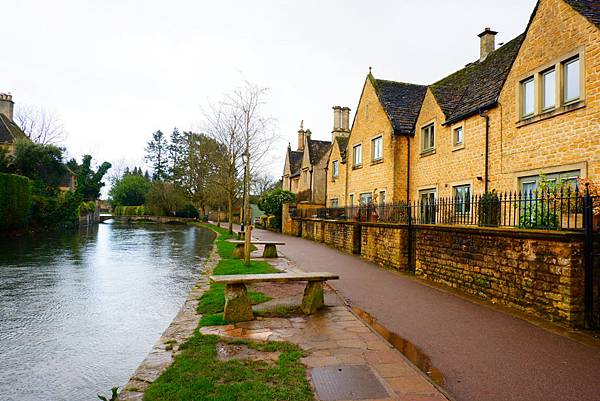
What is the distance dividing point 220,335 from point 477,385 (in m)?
3.36

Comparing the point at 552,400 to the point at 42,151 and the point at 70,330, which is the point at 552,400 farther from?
the point at 42,151

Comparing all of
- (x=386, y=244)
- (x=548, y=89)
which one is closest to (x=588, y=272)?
(x=548, y=89)

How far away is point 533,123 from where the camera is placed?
1215 centimetres

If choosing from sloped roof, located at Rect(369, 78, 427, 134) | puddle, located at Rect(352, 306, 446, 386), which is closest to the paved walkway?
puddle, located at Rect(352, 306, 446, 386)

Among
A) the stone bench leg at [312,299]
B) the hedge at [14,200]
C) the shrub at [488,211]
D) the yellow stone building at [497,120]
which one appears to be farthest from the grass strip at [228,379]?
the hedge at [14,200]

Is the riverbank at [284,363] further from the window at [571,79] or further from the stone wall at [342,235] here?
the stone wall at [342,235]

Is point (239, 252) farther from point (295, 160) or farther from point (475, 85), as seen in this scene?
point (295, 160)

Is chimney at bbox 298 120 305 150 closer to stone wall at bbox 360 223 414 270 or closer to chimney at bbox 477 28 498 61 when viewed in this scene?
chimney at bbox 477 28 498 61

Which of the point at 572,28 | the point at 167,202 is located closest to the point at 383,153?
the point at 572,28

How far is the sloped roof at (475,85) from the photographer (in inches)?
585

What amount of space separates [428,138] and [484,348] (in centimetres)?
1477

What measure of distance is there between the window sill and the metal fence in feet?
7.21

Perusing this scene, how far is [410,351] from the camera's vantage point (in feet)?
17.5

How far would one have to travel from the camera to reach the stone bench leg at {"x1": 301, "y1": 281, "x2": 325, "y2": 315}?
7199 millimetres
